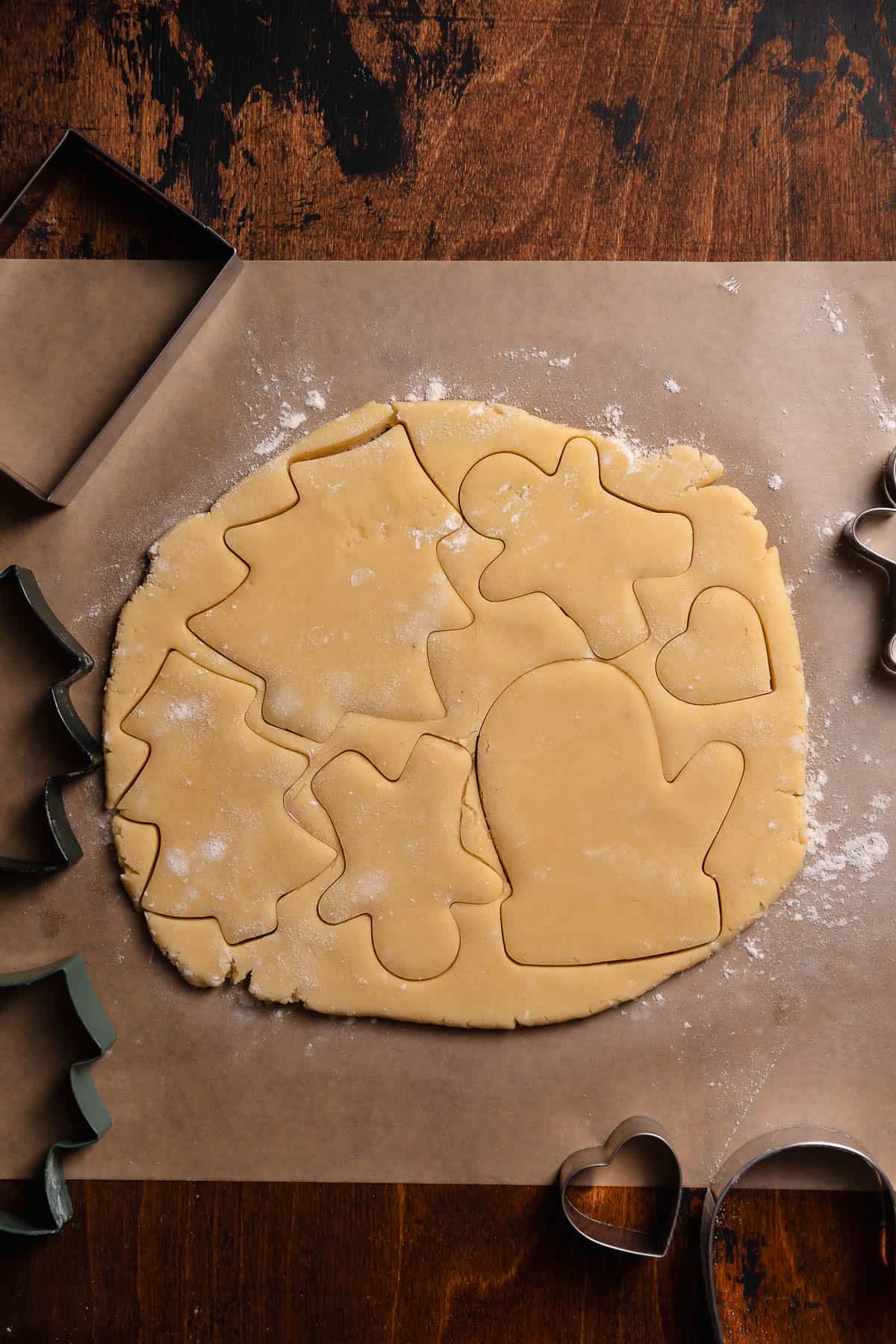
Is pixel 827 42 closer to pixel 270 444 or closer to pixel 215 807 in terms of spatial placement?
pixel 270 444

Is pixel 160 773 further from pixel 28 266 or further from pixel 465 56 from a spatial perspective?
pixel 465 56

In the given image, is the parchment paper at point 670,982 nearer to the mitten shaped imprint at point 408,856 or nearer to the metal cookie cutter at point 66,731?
the metal cookie cutter at point 66,731

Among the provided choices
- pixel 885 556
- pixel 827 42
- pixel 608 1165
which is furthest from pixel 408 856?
pixel 827 42

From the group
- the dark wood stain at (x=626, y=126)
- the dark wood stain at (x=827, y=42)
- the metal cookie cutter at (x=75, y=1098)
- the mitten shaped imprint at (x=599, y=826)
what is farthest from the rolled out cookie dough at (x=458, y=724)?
the dark wood stain at (x=827, y=42)

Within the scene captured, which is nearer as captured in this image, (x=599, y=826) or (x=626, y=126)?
(x=599, y=826)

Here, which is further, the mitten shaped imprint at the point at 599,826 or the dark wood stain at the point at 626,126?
the dark wood stain at the point at 626,126
